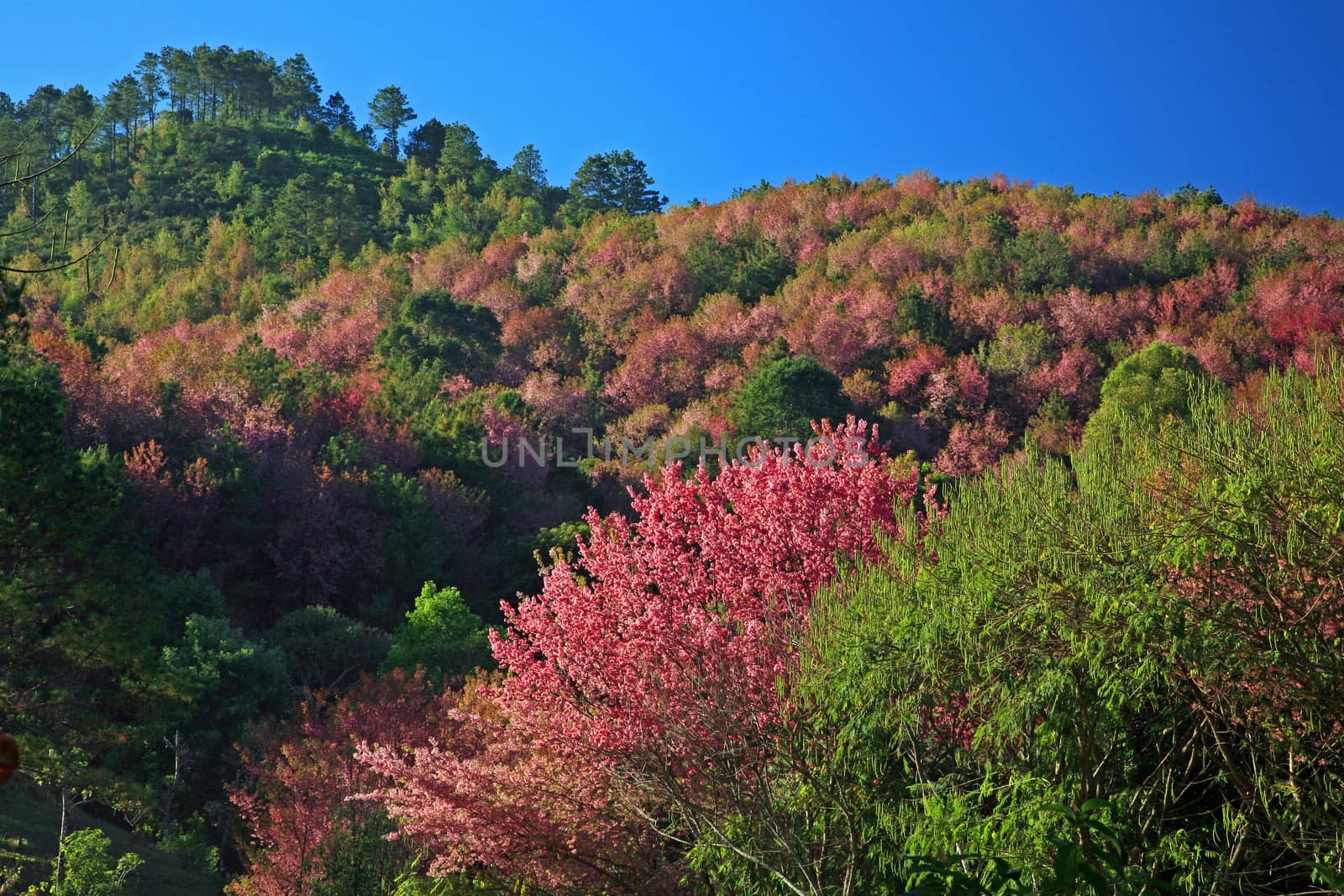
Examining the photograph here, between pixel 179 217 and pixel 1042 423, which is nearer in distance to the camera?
pixel 1042 423

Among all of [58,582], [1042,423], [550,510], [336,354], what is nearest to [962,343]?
[1042,423]

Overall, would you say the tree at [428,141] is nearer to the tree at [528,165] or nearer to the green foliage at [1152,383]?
the tree at [528,165]

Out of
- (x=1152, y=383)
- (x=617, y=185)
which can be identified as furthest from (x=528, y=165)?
(x=1152, y=383)

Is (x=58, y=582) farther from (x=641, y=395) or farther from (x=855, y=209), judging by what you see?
(x=855, y=209)

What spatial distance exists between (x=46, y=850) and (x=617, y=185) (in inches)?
2080

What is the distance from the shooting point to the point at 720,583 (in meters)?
10.5

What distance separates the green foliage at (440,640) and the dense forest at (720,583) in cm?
8

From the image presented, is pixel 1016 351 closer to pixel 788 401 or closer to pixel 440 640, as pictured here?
pixel 788 401

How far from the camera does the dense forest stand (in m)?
6.55

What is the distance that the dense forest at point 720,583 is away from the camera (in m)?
6.55

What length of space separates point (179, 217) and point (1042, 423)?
143 feet

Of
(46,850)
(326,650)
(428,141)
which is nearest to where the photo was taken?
(46,850)

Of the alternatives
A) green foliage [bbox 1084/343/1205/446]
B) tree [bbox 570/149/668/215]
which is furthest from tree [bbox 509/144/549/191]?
green foliage [bbox 1084/343/1205/446]

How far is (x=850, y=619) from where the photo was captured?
7.64 m
